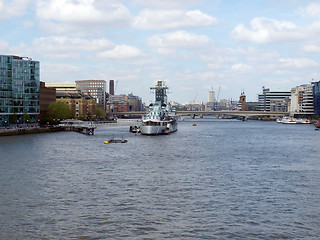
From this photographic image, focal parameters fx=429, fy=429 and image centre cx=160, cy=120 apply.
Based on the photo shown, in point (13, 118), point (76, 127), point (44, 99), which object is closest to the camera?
point (13, 118)

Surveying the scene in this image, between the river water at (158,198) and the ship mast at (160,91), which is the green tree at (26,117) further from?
the river water at (158,198)

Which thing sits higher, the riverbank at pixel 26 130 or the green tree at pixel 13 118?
the green tree at pixel 13 118

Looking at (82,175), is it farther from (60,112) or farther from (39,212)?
(60,112)

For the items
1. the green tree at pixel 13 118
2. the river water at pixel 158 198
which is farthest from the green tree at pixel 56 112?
the river water at pixel 158 198

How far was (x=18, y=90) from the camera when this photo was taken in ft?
530

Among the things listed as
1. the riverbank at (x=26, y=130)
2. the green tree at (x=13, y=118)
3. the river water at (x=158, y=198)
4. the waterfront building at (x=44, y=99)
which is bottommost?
the river water at (x=158, y=198)

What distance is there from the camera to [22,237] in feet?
100

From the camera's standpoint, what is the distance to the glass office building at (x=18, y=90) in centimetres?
15025

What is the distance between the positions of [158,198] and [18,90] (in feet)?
434

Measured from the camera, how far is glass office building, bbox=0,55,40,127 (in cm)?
15025

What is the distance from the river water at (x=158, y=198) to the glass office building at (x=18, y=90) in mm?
85375

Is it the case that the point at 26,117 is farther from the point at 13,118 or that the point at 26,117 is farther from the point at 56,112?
the point at 56,112

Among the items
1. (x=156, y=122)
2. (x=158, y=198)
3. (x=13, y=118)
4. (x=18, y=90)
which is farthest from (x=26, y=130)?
(x=158, y=198)

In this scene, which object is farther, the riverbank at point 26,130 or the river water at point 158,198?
the riverbank at point 26,130
